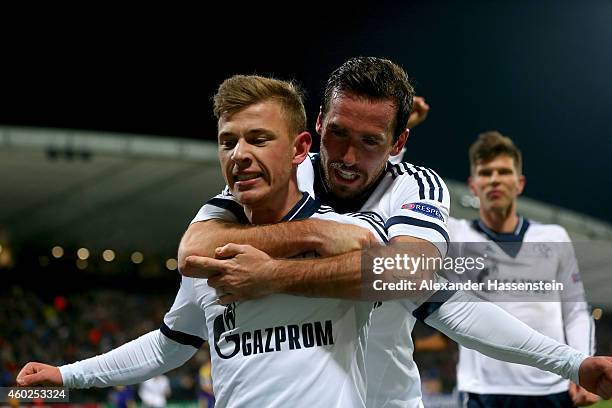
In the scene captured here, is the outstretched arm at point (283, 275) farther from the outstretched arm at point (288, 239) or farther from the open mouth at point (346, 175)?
the open mouth at point (346, 175)

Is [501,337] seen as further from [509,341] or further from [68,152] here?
[68,152]

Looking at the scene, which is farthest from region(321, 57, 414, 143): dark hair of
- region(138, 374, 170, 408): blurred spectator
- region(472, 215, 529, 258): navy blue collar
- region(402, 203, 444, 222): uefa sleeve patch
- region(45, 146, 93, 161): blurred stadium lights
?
region(45, 146, 93, 161): blurred stadium lights

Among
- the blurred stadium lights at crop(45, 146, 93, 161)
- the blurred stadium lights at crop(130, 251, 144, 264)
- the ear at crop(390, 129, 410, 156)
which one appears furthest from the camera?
the blurred stadium lights at crop(130, 251, 144, 264)

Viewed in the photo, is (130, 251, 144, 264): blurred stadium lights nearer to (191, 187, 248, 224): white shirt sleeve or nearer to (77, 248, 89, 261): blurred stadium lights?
(77, 248, 89, 261): blurred stadium lights

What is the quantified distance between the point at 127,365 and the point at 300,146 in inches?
38.3

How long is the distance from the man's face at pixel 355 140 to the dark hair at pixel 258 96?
389 mm

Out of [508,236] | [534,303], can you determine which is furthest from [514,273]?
[508,236]

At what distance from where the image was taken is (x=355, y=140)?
3.02 m

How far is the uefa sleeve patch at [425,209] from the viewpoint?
2.83 metres

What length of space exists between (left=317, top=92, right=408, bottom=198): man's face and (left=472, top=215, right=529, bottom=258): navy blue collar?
249 centimetres

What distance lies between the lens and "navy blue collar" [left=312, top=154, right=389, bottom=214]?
3107mm

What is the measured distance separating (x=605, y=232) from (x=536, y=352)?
19168 mm

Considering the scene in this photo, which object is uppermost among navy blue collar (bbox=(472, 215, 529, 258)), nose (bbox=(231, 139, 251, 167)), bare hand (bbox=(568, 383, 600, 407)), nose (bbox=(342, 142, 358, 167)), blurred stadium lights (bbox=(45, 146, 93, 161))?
blurred stadium lights (bbox=(45, 146, 93, 161))

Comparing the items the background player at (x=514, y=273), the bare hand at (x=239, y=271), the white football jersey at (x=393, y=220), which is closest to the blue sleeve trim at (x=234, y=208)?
the white football jersey at (x=393, y=220)
